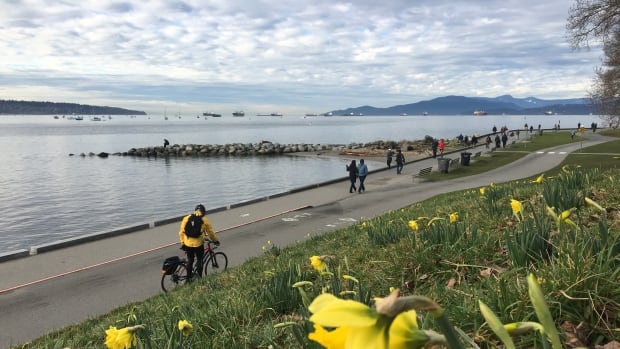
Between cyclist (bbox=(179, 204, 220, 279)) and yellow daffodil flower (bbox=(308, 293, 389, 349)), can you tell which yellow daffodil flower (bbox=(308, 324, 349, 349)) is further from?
cyclist (bbox=(179, 204, 220, 279))

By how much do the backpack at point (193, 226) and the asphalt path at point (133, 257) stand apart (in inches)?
57.4

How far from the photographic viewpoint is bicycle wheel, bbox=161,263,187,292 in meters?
10.2

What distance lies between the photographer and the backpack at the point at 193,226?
10.2 metres

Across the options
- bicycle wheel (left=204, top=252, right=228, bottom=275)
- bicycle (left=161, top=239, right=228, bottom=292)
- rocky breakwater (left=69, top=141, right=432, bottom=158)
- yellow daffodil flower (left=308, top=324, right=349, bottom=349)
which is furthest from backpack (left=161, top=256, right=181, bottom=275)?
rocky breakwater (left=69, top=141, right=432, bottom=158)

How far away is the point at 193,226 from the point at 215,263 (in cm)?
149

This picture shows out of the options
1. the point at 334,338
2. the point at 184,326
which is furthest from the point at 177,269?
the point at 334,338

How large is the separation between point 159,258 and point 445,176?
64.7 ft

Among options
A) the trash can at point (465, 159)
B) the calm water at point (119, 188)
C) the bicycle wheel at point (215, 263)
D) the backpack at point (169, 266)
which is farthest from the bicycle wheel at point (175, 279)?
the trash can at point (465, 159)

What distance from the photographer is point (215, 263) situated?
11.3 metres

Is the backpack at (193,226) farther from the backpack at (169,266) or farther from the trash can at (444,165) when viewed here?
the trash can at (444,165)

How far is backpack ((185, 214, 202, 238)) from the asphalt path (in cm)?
146

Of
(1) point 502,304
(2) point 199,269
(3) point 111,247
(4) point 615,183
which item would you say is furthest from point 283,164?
(1) point 502,304

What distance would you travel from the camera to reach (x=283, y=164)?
169 feet

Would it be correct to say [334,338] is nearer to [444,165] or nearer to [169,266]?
[169,266]
